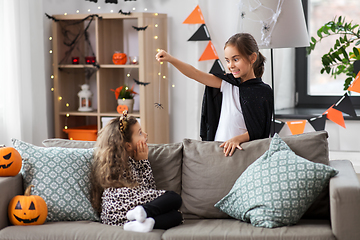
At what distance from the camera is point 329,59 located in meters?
2.89

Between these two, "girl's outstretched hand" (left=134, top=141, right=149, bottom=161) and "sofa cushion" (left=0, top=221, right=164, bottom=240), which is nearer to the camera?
"sofa cushion" (left=0, top=221, right=164, bottom=240)

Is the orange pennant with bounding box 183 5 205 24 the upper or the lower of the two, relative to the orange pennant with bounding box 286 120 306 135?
upper

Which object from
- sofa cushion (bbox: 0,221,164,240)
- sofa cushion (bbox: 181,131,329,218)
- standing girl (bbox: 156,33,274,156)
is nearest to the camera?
sofa cushion (bbox: 0,221,164,240)

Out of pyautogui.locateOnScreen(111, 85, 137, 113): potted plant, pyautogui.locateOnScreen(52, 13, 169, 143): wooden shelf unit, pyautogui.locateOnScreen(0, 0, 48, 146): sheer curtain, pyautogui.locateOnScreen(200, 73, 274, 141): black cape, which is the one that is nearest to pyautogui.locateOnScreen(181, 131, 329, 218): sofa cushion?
pyautogui.locateOnScreen(200, 73, 274, 141): black cape

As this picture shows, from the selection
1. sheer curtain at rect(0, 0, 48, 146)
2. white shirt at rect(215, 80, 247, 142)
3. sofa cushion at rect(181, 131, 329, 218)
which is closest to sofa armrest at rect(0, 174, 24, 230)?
sofa cushion at rect(181, 131, 329, 218)

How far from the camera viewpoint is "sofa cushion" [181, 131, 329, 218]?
186cm

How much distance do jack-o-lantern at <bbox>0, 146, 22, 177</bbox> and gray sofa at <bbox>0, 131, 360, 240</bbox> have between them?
28mm

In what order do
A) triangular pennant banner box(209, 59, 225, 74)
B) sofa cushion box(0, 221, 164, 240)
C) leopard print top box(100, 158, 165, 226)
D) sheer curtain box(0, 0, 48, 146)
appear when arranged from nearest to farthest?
1. sofa cushion box(0, 221, 164, 240)
2. leopard print top box(100, 158, 165, 226)
3. sheer curtain box(0, 0, 48, 146)
4. triangular pennant banner box(209, 59, 225, 74)

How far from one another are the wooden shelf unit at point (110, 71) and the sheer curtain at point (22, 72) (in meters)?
0.17

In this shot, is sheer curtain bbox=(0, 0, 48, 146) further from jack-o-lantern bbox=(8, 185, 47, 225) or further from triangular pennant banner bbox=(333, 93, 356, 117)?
triangular pennant banner bbox=(333, 93, 356, 117)

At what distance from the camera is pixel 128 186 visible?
1774 mm

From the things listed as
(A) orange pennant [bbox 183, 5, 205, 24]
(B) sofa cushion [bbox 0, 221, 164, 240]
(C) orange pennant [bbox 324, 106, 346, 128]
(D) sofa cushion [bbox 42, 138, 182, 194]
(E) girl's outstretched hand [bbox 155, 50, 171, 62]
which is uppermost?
(A) orange pennant [bbox 183, 5, 205, 24]

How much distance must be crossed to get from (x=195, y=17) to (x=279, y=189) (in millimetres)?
1896

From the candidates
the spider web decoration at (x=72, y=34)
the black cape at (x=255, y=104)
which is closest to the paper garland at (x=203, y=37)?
the spider web decoration at (x=72, y=34)
